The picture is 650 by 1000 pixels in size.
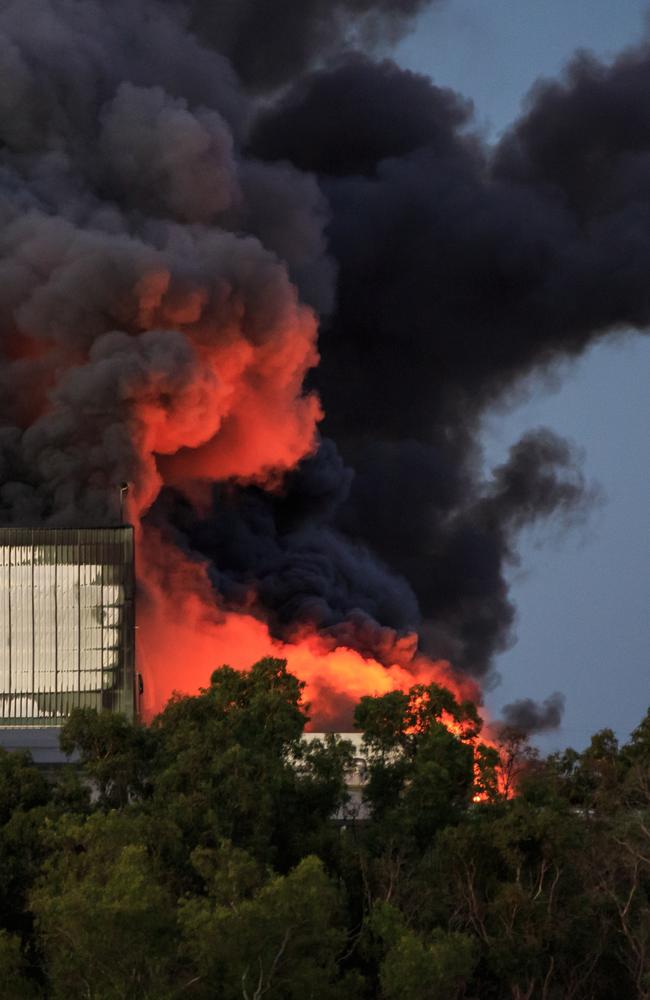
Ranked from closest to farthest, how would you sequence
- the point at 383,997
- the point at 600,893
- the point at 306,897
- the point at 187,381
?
the point at 306,897
the point at 383,997
the point at 600,893
the point at 187,381

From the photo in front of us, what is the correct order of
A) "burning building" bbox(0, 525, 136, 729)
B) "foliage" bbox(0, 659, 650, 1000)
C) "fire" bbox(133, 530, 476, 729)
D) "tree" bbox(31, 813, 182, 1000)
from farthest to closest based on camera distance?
"fire" bbox(133, 530, 476, 729) → "burning building" bbox(0, 525, 136, 729) → "foliage" bbox(0, 659, 650, 1000) → "tree" bbox(31, 813, 182, 1000)

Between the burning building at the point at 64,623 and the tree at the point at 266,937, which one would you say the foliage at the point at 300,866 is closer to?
the tree at the point at 266,937

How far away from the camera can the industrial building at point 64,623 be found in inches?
1954

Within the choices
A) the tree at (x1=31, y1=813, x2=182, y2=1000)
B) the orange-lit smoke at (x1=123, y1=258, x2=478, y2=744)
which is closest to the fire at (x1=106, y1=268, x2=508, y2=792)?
the orange-lit smoke at (x1=123, y1=258, x2=478, y2=744)

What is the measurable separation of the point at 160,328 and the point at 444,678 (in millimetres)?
17972

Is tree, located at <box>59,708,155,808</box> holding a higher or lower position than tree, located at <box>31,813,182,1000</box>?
higher

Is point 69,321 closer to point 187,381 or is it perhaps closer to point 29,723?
point 187,381

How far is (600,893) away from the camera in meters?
36.2

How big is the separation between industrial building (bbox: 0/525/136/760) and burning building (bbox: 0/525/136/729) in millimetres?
28

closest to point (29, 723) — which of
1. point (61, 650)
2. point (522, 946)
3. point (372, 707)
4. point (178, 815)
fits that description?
point (61, 650)

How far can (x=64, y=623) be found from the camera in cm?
4994

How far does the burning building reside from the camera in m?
49.6

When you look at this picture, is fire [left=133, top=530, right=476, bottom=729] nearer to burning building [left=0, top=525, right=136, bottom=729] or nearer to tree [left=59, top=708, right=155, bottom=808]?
burning building [left=0, top=525, right=136, bottom=729]

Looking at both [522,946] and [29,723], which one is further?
[29,723]
